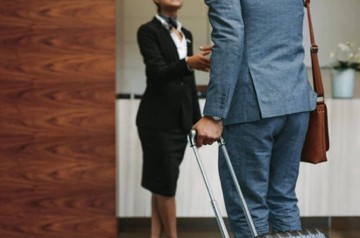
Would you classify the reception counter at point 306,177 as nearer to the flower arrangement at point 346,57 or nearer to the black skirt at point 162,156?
the flower arrangement at point 346,57

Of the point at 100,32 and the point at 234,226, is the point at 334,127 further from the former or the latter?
the point at 234,226

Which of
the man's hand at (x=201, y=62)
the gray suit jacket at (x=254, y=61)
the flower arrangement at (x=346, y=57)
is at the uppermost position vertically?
the gray suit jacket at (x=254, y=61)

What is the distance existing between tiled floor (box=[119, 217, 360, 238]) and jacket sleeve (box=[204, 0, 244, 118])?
7.26 ft

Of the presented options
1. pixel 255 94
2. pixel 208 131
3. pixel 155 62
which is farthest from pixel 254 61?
pixel 155 62

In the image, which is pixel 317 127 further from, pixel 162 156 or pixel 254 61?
pixel 162 156

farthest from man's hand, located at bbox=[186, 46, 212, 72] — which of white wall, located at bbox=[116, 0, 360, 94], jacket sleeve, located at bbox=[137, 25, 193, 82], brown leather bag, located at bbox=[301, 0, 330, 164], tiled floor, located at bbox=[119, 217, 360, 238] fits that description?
tiled floor, located at bbox=[119, 217, 360, 238]

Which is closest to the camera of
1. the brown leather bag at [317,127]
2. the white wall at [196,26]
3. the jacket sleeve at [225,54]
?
the jacket sleeve at [225,54]

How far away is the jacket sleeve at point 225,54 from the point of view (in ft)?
7.38

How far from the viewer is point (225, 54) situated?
2.25 meters

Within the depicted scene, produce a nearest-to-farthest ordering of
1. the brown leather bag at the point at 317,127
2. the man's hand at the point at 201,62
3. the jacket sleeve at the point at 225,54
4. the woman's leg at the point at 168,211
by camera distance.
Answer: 1. the jacket sleeve at the point at 225,54
2. the brown leather bag at the point at 317,127
3. the man's hand at the point at 201,62
4. the woman's leg at the point at 168,211

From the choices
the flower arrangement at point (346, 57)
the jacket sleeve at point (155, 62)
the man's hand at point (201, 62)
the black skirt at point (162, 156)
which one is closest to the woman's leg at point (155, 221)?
the black skirt at point (162, 156)

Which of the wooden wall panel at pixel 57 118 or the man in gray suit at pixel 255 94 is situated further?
the wooden wall panel at pixel 57 118

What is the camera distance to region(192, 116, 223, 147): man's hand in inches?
89.7

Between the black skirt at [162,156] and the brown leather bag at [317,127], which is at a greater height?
the brown leather bag at [317,127]
